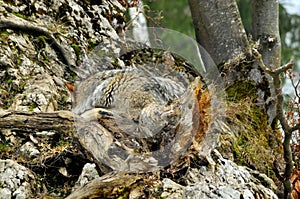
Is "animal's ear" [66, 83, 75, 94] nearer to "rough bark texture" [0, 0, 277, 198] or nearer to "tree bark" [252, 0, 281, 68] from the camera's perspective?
"rough bark texture" [0, 0, 277, 198]

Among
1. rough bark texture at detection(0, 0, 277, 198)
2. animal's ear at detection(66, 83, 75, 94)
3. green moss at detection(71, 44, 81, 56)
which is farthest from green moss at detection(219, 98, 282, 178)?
green moss at detection(71, 44, 81, 56)

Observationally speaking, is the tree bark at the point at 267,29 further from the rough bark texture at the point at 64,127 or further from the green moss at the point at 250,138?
the rough bark texture at the point at 64,127

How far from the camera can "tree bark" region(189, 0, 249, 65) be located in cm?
356

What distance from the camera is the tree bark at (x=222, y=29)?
3559mm

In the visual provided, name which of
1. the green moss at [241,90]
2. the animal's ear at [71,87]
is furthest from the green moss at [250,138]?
the animal's ear at [71,87]

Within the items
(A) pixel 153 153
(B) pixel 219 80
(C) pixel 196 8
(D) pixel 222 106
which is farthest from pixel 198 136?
(C) pixel 196 8

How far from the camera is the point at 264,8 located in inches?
144

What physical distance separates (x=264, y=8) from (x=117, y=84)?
1.75 meters

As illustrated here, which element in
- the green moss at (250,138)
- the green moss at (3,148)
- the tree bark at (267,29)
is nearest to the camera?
the green moss at (3,148)

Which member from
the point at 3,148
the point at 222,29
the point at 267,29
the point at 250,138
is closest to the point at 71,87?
the point at 3,148

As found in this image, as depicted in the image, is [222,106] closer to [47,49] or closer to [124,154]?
[124,154]

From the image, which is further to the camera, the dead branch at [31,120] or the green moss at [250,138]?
the green moss at [250,138]

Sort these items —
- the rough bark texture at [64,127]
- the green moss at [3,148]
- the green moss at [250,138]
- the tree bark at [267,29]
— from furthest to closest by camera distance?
the tree bark at [267,29]
the green moss at [250,138]
the green moss at [3,148]
the rough bark texture at [64,127]

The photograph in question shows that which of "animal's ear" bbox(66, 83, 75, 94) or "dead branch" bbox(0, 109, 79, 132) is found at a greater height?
"animal's ear" bbox(66, 83, 75, 94)
